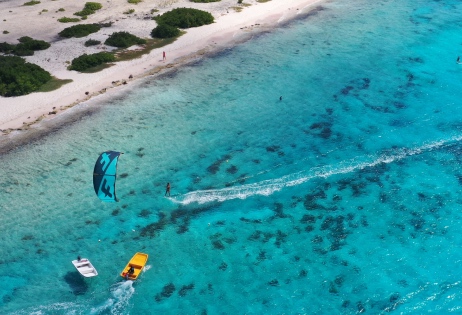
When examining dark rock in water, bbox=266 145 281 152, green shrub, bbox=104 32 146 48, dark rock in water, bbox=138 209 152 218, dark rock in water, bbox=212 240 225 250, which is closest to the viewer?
dark rock in water, bbox=212 240 225 250

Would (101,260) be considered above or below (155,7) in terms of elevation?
below

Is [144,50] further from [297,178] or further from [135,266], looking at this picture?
[135,266]

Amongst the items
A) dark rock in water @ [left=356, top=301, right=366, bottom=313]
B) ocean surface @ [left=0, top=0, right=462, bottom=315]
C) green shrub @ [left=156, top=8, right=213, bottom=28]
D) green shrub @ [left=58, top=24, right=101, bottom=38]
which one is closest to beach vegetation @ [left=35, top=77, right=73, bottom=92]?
ocean surface @ [left=0, top=0, right=462, bottom=315]

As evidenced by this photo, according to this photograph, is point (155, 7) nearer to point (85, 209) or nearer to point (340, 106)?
point (340, 106)

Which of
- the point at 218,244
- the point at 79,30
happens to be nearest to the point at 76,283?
the point at 218,244

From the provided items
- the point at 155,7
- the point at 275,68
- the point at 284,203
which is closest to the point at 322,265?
the point at 284,203

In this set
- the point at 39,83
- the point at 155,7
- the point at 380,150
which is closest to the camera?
the point at 380,150

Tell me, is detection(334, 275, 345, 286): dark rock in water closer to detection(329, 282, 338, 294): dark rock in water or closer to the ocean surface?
the ocean surface
